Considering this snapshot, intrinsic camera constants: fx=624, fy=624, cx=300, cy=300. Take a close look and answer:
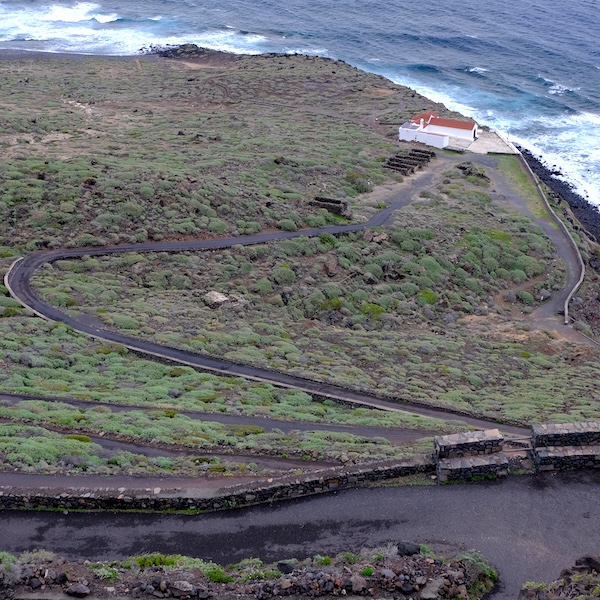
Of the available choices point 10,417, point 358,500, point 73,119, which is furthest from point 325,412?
point 73,119

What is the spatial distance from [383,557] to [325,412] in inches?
414

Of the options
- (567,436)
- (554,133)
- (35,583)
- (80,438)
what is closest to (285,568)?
(35,583)

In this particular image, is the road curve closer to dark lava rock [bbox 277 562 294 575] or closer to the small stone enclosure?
the small stone enclosure

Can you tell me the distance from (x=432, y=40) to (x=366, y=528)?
400 ft

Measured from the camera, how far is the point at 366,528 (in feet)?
59.6

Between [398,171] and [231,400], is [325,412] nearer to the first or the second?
[231,400]

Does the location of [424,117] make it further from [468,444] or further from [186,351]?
[468,444]

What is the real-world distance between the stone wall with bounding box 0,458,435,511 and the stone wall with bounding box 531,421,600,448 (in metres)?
5.82

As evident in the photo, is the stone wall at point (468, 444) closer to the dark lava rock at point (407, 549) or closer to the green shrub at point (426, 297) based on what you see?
the dark lava rock at point (407, 549)

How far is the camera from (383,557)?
644 inches

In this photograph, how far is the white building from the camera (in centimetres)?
7581

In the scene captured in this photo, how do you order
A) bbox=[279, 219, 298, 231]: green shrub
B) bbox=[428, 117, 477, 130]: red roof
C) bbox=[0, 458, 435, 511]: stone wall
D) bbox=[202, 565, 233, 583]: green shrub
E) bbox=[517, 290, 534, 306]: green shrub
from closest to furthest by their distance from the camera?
bbox=[202, 565, 233, 583]: green shrub
bbox=[0, 458, 435, 511]: stone wall
bbox=[517, 290, 534, 306]: green shrub
bbox=[279, 219, 298, 231]: green shrub
bbox=[428, 117, 477, 130]: red roof

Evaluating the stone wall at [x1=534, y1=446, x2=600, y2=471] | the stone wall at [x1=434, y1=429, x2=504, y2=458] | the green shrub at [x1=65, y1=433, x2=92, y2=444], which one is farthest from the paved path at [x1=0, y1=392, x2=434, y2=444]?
the stone wall at [x1=534, y1=446, x2=600, y2=471]

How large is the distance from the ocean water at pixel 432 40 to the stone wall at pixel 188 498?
67.4 meters
